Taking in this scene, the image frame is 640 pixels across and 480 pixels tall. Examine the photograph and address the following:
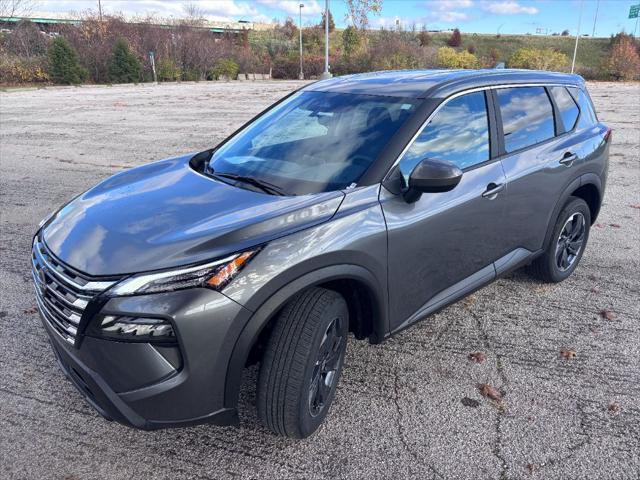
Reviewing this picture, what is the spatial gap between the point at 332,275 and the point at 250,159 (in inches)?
47.0

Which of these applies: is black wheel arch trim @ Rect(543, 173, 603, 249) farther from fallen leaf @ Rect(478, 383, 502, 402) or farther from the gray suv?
fallen leaf @ Rect(478, 383, 502, 402)

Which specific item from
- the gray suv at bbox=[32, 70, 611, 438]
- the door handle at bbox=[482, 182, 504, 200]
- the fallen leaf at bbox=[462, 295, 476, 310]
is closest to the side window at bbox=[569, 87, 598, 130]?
the gray suv at bbox=[32, 70, 611, 438]

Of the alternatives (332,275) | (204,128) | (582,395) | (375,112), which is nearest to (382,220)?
(332,275)

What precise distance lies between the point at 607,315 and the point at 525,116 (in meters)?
1.58

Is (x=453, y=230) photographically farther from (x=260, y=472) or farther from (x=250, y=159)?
(x=260, y=472)

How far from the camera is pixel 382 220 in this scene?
102 inches

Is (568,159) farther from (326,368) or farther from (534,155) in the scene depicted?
(326,368)

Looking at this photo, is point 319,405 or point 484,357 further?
point 484,357

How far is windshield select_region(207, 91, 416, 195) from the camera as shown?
2.79 m

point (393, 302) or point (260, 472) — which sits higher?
point (393, 302)

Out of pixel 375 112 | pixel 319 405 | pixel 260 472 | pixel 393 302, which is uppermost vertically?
pixel 375 112

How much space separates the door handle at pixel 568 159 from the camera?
149 inches

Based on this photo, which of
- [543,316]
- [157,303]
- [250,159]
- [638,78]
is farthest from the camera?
[638,78]

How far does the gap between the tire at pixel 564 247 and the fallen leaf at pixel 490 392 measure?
4.79 feet
